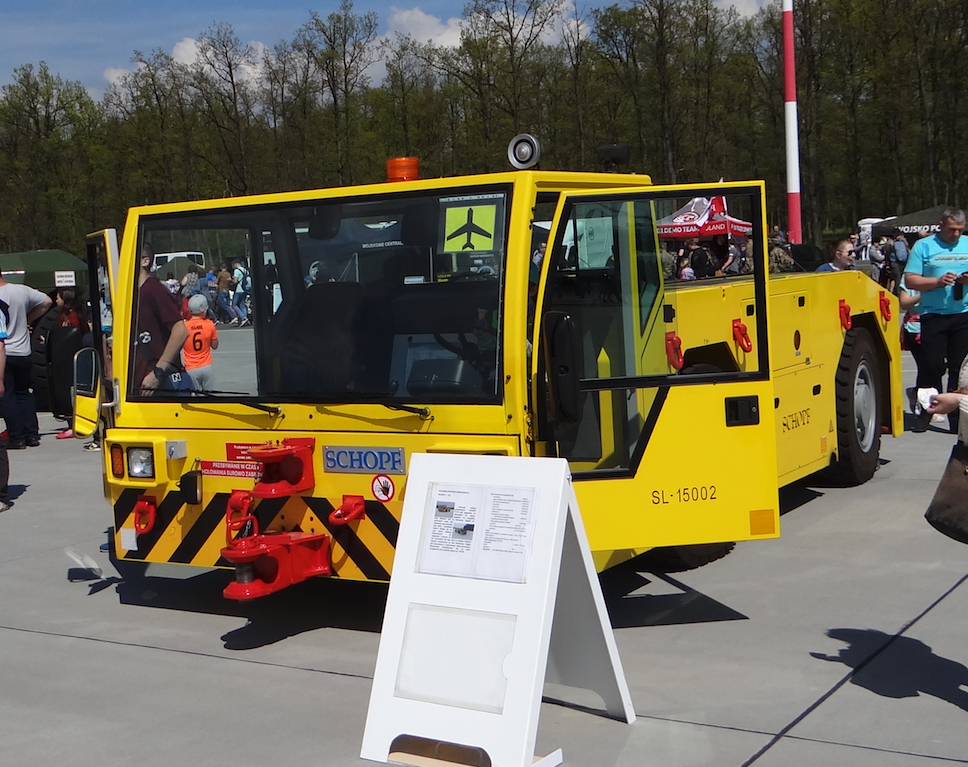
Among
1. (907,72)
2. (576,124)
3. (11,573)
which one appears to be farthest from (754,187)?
(907,72)

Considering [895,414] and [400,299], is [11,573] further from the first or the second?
[895,414]

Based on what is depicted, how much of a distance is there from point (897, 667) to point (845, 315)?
144 inches

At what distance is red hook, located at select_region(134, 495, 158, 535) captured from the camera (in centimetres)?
575

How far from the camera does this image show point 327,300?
215 inches

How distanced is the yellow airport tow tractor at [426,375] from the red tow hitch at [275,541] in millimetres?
11

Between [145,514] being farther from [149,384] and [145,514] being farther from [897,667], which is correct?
[897,667]

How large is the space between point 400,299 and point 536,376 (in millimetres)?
813

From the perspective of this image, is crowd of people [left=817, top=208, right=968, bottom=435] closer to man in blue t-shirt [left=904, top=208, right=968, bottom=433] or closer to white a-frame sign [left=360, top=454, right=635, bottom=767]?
man in blue t-shirt [left=904, top=208, right=968, bottom=433]

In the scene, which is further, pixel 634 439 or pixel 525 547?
pixel 634 439

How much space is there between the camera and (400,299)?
528 cm

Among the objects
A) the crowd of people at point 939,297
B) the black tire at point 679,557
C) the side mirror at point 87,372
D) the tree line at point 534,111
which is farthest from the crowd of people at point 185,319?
the tree line at point 534,111

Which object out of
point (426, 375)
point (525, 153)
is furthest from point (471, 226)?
point (426, 375)

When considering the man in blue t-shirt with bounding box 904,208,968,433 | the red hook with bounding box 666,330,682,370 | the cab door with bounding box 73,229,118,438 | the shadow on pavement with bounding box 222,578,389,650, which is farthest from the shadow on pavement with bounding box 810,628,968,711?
the man in blue t-shirt with bounding box 904,208,968,433

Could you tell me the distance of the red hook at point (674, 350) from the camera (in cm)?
564
